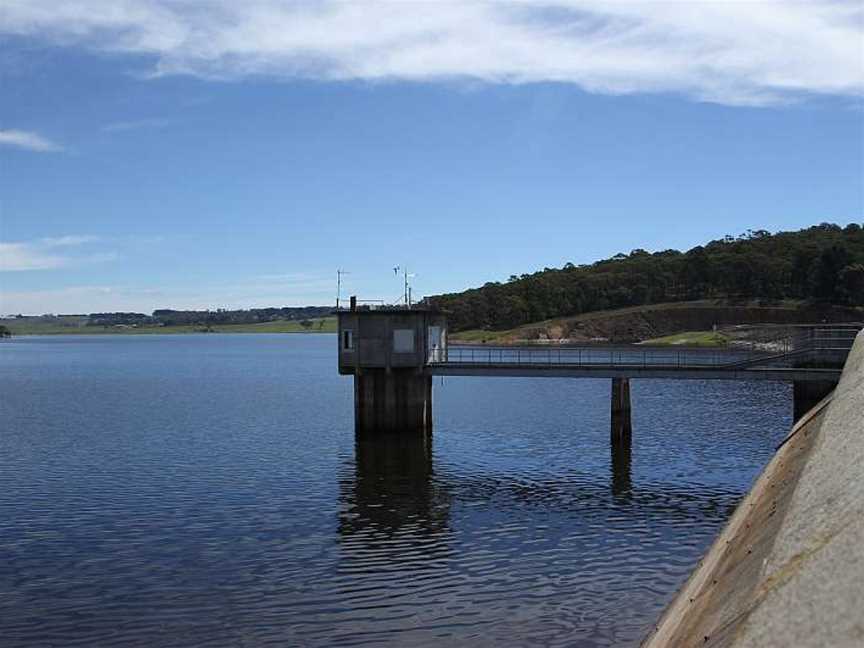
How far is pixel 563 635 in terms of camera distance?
896 inches

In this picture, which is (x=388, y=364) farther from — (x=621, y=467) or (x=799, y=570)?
(x=799, y=570)

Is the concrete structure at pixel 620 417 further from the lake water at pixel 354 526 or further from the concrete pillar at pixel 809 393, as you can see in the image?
the concrete pillar at pixel 809 393

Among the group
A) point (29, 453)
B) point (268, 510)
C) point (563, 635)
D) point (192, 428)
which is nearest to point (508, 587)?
point (563, 635)

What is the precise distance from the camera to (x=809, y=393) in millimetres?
49406

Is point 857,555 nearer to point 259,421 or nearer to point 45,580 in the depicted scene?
point 45,580

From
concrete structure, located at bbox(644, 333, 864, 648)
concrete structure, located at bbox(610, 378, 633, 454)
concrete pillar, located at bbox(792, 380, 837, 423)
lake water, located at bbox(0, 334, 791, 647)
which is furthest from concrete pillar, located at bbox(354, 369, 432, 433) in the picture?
concrete structure, located at bbox(644, 333, 864, 648)

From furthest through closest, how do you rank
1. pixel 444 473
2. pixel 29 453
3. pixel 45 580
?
pixel 29 453, pixel 444 473, pixel 45 580

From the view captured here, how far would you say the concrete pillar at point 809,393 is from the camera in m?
48.6

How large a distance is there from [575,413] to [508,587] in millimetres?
52776

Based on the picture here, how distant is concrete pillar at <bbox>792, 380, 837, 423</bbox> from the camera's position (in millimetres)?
48562

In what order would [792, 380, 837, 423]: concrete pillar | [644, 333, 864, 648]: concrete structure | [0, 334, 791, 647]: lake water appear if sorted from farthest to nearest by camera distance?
[792, 380, 837, 423]: concrete pillar < [0, 334, 791, 647]: lake water < [644, 333, 864, 648]: concrete structure

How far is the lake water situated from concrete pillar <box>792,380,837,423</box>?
16.4 ft

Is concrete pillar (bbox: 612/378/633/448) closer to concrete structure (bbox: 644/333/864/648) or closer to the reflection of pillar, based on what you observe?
the reflection of pillar

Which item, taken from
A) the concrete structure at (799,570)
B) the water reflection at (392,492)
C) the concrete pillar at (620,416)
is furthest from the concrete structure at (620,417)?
the concrete structure at (799,570)
